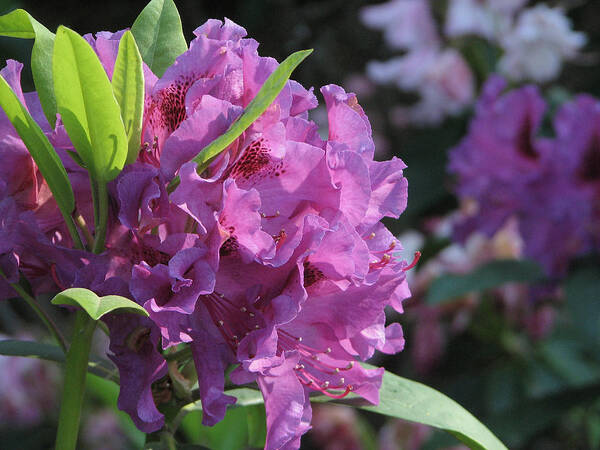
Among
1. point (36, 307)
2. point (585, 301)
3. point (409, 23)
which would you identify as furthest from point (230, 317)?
point (409, 23)

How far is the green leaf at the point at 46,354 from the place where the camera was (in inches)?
26.5

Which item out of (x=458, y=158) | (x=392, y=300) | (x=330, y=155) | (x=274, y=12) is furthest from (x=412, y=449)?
(x=330, y=155)

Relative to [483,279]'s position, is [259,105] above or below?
above

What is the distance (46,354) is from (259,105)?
31 cm

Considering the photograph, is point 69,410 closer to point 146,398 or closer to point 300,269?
point 146,398

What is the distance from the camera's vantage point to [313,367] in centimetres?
62

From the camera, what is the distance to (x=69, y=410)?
1.97 ft

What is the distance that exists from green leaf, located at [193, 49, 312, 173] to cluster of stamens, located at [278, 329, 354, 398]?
16 centimetres

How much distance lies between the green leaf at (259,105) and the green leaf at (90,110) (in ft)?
0.19

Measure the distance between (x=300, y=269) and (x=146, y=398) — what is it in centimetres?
13

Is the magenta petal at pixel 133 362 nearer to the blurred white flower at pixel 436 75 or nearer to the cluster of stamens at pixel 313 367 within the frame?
the cluster of stamens at pixel 313 367

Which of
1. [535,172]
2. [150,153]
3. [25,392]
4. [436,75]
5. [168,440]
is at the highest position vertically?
[150,153]

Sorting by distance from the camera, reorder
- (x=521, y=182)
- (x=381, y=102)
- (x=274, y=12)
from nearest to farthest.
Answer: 1. (x=521, y=182)
2. (x=274, y=12)
3. (x=381, y=102)

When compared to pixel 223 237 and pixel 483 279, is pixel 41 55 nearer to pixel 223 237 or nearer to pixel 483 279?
pixel 223 237
